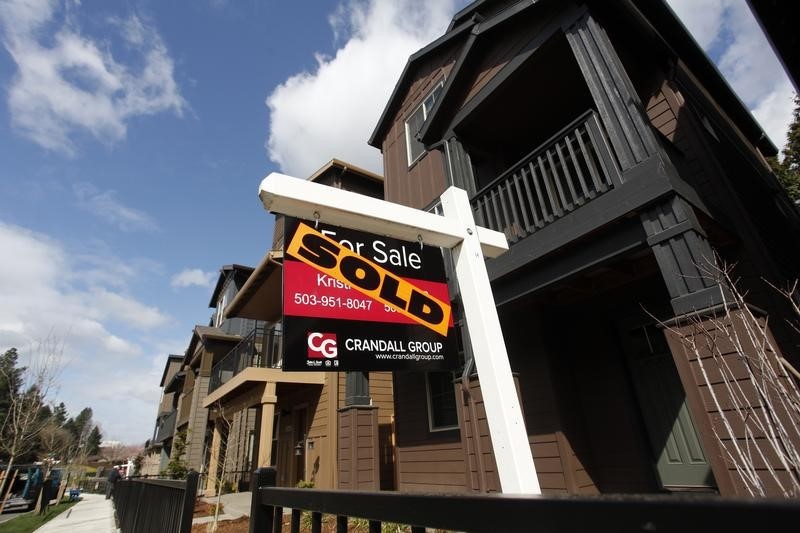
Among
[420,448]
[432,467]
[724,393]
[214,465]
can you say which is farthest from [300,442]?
[724,393]

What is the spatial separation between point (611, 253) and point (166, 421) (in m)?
26.5

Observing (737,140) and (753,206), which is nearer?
(753,206)

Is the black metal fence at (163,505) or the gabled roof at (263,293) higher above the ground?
the gabled roof at (263,293)

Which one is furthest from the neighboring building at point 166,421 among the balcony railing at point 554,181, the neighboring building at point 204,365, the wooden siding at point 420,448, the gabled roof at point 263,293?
the balcony railing at point 554,181

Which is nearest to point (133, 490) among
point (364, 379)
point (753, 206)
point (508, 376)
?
point (364, 379)

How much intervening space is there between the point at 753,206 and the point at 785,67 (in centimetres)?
389

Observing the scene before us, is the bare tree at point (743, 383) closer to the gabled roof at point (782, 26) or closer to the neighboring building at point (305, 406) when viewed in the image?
the gabled roof at point (782, 26)

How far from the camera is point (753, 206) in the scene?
6.17 metres

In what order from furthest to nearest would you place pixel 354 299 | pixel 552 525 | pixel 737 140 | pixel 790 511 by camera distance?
pixel 737 140 → pixel 354 299 → pixel 552 525 → pixel 790 511

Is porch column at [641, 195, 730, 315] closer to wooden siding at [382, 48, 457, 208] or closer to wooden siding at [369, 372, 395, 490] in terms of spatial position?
wooden siding at [382, 48, 457, 208]

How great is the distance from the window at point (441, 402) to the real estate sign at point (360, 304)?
5230 mm

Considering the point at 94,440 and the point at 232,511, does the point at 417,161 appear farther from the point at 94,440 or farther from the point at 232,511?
the point at 94,440

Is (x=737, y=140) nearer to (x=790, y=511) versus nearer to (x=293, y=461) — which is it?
(x=790, y=511)

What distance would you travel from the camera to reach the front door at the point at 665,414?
493 cm
